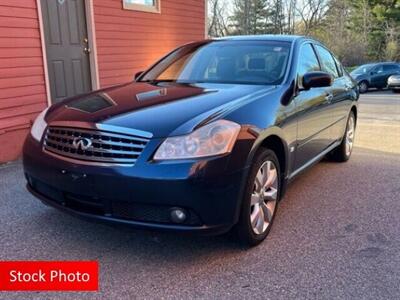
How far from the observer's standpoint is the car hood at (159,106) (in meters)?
2.67

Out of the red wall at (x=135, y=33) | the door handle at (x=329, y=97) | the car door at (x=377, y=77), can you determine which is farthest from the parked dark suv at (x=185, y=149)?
the car door at (x=377, y=77)

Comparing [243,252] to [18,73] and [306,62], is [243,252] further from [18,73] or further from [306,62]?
[18,73]

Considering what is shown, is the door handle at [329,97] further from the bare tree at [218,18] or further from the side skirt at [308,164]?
the bare tree at [218,18]

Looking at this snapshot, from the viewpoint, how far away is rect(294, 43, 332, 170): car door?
3.68 metres

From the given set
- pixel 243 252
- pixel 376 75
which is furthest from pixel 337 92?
pixel 376 75

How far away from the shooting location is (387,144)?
673cm

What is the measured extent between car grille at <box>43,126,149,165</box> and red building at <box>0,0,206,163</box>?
2.77 m

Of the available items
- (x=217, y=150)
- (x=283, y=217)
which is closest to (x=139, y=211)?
(x=217, y=150)

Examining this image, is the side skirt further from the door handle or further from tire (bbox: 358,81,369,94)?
tire (bbox: 358,81,369,94)

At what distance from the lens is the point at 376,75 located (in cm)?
2041

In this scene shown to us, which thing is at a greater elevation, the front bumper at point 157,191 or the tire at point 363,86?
the front bumper at point 157,191

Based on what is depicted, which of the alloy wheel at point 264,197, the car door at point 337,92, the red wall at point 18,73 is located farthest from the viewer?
Result: the red wall at point 18,73

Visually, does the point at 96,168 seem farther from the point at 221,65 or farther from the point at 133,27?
the point at 133,27

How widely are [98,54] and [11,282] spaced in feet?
16.4
